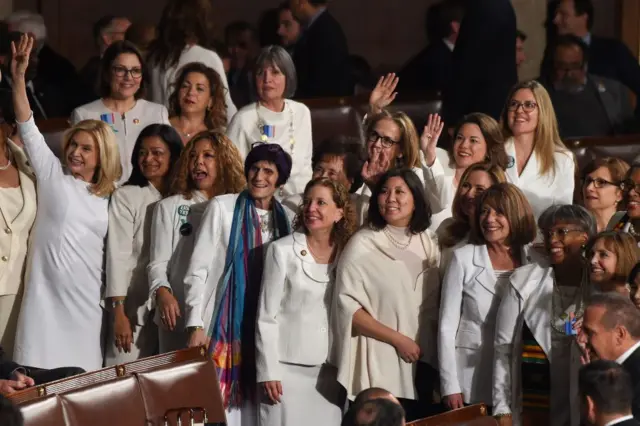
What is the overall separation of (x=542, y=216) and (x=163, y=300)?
1.57 m

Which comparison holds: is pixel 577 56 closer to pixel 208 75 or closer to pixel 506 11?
pixel 506 11

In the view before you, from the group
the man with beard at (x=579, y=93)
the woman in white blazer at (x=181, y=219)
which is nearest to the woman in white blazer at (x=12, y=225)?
the woman in white blazer at (x=181, y=219)

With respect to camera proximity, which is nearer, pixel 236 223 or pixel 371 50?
pixel 236 223

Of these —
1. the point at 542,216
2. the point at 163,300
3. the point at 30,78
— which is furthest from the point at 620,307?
the point at 30,78

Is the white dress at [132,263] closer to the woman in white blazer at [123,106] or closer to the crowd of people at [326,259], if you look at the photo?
the crowd of people at [326,259]

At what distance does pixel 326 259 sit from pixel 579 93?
2.38m

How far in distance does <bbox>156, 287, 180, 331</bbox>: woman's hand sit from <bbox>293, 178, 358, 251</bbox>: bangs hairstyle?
0.58 metres

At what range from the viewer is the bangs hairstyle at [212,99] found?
7.38 metres

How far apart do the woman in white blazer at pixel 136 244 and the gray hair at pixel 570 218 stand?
5.29 feet

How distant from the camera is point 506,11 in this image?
7.72 metres

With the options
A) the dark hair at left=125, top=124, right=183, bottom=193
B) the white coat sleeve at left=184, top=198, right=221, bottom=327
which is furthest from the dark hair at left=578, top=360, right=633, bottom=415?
the dark hair at left=125, top=124, right=183, bottom=193

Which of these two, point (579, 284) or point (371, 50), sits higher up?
point (371, 50)

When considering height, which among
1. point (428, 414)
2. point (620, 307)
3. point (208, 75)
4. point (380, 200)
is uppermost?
point (208, 75)

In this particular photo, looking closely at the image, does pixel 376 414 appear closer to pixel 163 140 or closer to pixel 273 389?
pixel 273 389
